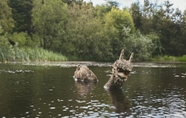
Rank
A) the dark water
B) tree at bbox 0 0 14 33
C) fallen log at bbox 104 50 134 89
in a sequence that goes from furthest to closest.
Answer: tree at bbox 0 0 14 33 → fallen log at bbox 104 50 134 89 → the dark water

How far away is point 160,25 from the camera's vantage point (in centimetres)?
12475

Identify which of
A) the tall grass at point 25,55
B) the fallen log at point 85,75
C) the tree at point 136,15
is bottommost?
the fallen log at point 85,75

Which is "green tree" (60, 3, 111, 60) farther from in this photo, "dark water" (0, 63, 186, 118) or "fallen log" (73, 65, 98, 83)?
"dark water" (0, 63, 186, 118)

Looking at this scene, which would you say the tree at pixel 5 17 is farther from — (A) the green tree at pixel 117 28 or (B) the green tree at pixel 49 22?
(A) the green tree at pixel 117 28

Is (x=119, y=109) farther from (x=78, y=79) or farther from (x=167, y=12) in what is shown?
(x=167, y=12)

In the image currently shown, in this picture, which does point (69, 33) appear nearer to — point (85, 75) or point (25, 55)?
point (25, 55)

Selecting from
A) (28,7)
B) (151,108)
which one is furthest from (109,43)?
(151,108)

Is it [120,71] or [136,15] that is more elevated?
[136,15]

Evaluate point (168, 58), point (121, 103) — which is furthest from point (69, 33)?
point (121, 103)

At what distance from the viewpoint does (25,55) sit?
80.1 m

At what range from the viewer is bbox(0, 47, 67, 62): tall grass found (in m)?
74.9

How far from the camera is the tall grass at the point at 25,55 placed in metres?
74.9

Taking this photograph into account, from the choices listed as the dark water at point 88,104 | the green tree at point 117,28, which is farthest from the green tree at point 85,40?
the dark water at point 88,104

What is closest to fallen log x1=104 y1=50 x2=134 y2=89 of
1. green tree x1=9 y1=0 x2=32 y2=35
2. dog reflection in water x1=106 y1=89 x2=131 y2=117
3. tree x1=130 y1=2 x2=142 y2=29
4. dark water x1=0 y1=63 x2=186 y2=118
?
dark water x1=0 y1=63 x2=186 y2=118
